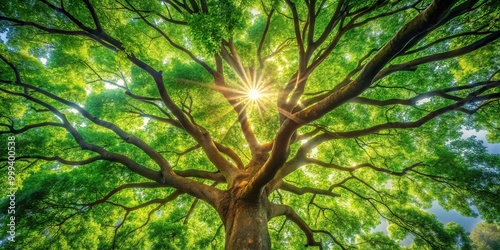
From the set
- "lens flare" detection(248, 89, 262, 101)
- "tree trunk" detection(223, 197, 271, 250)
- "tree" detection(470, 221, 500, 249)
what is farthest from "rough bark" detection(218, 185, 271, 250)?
"tree" detection(470, 221, 500, 249)

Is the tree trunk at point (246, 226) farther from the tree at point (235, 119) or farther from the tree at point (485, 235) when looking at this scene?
the tree at point (485, 235)

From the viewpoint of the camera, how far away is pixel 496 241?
37.8 m

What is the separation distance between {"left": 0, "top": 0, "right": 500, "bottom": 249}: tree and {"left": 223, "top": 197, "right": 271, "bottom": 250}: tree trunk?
2 centimetres

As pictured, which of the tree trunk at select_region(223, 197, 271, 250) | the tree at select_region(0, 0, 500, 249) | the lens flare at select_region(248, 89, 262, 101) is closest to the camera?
the tree trunk at select_region(223, 197, 271, 250)

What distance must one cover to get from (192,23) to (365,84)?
258cm

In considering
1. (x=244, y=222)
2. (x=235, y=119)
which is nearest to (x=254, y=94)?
(x=235, y=119)

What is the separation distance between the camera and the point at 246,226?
365 centimetres

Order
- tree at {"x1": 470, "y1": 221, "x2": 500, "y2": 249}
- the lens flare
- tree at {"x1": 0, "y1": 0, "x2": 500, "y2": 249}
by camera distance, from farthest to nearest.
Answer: tree at {"x1": 470, "y1": 221, "x2": 500, "y2": 249}, the lens flare, tree at {"x1": 0, "y1": 0, "x2": 500, "y2": 249}

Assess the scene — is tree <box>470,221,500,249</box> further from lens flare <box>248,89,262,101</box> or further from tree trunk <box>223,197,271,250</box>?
tree trunk <box>223,197,271,250</box>

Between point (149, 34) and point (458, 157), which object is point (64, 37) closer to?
point (149, 34)

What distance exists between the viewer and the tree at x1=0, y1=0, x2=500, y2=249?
14.3 ft

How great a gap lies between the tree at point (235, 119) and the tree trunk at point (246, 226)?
0.02 m

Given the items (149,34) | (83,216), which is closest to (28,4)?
(149,34)

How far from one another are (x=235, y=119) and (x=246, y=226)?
4.16 metres
